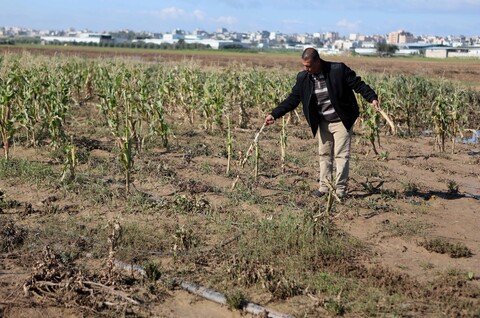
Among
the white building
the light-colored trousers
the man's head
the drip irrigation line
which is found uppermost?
the white building

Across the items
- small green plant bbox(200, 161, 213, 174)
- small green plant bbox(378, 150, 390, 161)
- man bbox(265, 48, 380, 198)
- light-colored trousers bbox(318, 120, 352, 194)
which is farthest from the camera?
small green plant bbox(378, 150, 390, 161)

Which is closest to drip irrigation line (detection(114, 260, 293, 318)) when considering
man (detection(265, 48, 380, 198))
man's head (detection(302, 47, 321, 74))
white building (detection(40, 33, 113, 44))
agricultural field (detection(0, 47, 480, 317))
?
agricultural field (detection(0, 47, 480, 317))

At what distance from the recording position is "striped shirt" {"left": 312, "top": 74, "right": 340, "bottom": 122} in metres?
6.95

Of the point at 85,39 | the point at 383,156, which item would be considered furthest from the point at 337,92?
the point at 85,39

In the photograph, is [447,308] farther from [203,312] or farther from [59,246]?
[59,246]

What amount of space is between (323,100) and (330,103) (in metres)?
0.09

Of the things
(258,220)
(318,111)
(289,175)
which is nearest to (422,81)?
(289,175)

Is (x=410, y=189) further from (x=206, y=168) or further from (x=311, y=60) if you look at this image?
(x=206, y=168)

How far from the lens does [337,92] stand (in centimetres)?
688

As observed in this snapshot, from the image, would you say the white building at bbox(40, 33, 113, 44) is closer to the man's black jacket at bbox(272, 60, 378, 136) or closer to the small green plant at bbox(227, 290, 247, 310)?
the man's black jacket at bbox(272, 60, 378, 136)

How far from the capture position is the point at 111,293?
4777 millimetres

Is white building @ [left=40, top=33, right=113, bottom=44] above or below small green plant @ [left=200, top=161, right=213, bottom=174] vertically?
above

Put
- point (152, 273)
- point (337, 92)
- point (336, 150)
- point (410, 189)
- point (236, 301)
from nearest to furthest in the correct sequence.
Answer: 1. point (236, 301)
2. point (152, 273)
3. point (337, 92)
4. point (336, 150)
5. point (410, 189)

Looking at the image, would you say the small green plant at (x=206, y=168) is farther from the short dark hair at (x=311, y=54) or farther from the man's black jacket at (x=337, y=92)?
the short dark hair at (x=311, y=54)
